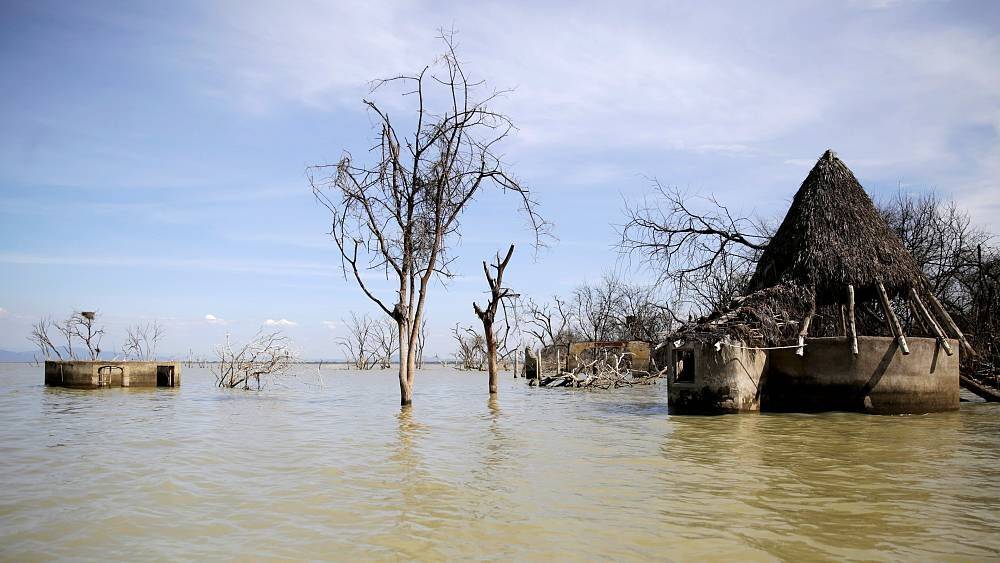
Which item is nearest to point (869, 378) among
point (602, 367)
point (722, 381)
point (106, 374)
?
point (722, 381)

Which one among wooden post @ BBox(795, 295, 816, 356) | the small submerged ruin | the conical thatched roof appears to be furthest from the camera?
the small submerged ruin

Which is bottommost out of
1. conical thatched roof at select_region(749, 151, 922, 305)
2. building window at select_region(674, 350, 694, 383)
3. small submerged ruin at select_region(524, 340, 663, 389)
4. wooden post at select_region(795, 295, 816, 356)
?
small submerged ruin at select_region(524, 340, 663, 389)

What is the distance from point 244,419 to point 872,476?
11895mm

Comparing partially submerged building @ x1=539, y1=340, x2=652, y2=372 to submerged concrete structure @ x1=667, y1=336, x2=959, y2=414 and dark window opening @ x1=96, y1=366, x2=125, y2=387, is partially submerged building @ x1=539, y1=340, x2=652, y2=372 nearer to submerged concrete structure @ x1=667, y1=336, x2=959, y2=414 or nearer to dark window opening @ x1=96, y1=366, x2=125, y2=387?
submerged concrete structure @ x1=667, y1=336, x2=959, y2=414

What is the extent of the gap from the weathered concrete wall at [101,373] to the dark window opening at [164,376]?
0.10 meters

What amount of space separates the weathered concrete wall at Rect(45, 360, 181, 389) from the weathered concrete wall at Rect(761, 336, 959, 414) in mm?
22238

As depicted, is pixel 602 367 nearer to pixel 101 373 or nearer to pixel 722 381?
pixel 722 381

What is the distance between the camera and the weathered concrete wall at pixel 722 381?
48.4ft

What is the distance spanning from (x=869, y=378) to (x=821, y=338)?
4.04 feet

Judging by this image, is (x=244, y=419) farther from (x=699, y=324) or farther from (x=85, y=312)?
(x=85, y=312)

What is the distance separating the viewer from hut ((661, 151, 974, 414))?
577 inches

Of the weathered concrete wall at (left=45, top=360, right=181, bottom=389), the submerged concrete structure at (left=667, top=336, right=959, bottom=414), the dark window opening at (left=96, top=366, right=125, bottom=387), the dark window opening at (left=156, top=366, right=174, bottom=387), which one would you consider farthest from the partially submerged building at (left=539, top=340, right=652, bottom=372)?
the dark window opening at (left=96, top=366, right=125, bottom=387)

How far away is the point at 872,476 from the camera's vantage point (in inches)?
308

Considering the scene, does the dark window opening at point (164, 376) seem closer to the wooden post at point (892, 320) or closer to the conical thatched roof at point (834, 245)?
the conical thatched roof at point (834, 245)
